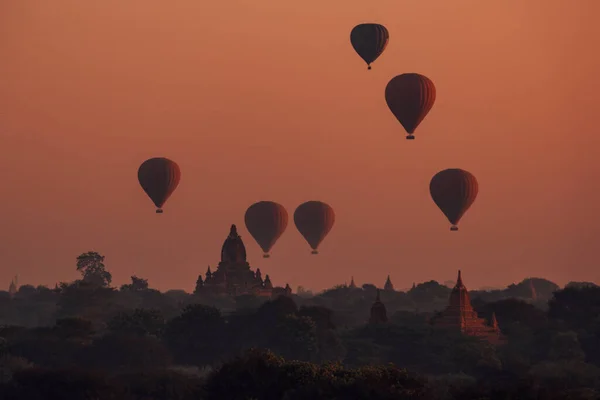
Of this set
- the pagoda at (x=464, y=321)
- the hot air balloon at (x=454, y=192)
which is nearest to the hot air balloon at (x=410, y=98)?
the hot air balloon at (x=454, y=192)

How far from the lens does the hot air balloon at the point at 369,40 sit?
6737 inches

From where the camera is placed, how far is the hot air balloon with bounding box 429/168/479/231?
18612 cm

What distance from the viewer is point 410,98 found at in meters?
175

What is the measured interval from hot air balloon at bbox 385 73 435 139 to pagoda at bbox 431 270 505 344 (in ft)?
59.1

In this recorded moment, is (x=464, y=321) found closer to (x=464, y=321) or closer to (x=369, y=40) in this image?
(x=464, y=321)

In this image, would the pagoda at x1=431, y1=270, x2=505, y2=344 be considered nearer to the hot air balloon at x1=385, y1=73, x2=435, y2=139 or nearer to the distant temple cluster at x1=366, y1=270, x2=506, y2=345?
the distant temple cluster at x1=366, y1=270, x2=506, y2=345

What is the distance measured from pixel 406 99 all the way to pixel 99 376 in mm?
64152

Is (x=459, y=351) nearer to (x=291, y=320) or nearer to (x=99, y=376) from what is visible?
(x=291, y=320)

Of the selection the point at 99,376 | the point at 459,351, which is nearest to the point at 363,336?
the point at 459,351

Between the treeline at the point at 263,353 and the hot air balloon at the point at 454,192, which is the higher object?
the hot air balloon at the point at 454,192

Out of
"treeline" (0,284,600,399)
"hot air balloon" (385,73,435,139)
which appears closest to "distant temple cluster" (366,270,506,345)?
"treeline" (0,284,600,399)

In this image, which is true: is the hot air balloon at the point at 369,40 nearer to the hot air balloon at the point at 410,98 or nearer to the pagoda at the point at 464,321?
the hot air balloon at the point at 410,98

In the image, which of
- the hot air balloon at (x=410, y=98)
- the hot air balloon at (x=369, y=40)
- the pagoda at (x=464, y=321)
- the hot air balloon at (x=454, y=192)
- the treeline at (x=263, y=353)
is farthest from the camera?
the hot air balloon at (x=454, y=192)

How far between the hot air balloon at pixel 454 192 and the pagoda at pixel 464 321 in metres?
7.08
